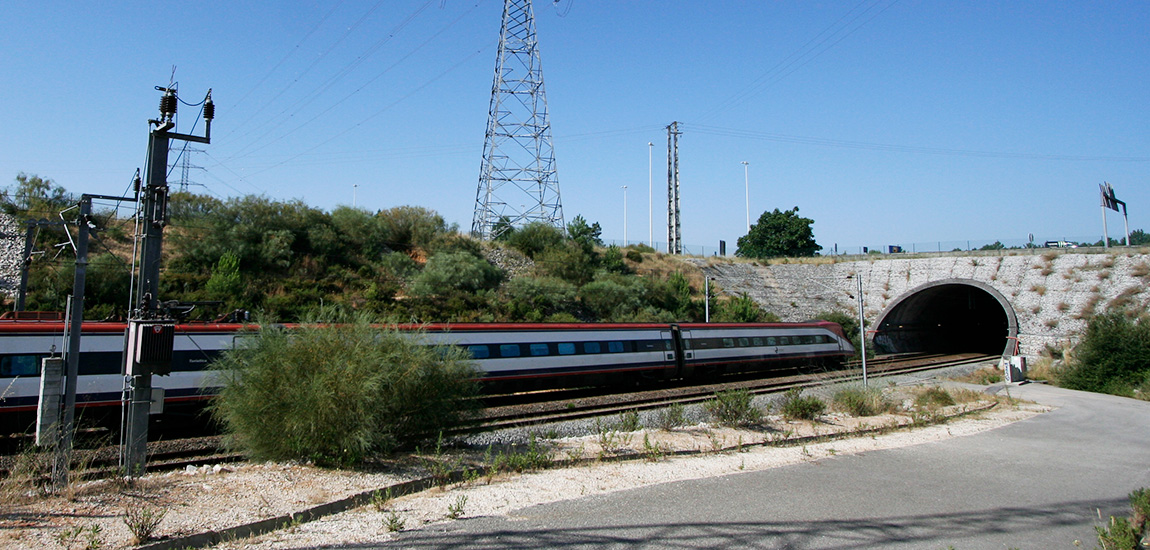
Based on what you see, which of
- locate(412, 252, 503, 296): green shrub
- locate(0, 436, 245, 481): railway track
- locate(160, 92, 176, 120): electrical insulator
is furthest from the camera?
locate(412, 252, 503, 296): green shrub

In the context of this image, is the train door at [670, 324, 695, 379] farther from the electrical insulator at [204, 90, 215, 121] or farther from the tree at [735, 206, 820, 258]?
the tree at [735, 206, 820, 258]

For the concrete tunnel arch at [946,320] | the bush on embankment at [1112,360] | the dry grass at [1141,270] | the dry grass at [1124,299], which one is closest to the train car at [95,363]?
the bush on embankment at [1112,360]

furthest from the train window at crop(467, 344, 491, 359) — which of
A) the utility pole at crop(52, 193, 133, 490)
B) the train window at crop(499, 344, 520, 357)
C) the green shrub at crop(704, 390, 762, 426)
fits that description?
the utility pole at crop(52, 193, 133, 490)

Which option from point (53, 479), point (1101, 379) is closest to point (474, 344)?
point (53, 479)

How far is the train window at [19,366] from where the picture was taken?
1255 cm

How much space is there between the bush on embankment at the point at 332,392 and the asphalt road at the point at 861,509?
293 centimetres

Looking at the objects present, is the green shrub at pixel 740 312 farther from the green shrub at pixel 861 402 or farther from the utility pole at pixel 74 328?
the utility pole at pixel 74 328

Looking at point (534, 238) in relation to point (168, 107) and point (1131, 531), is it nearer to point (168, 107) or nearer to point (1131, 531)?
point (168, 107)

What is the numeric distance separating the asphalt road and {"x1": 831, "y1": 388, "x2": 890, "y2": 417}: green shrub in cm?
364

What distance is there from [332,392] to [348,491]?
147cm

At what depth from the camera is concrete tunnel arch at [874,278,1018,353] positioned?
141 feet

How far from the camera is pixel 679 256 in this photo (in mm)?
58094

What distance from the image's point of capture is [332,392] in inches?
357

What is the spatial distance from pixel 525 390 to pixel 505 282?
996 inches
